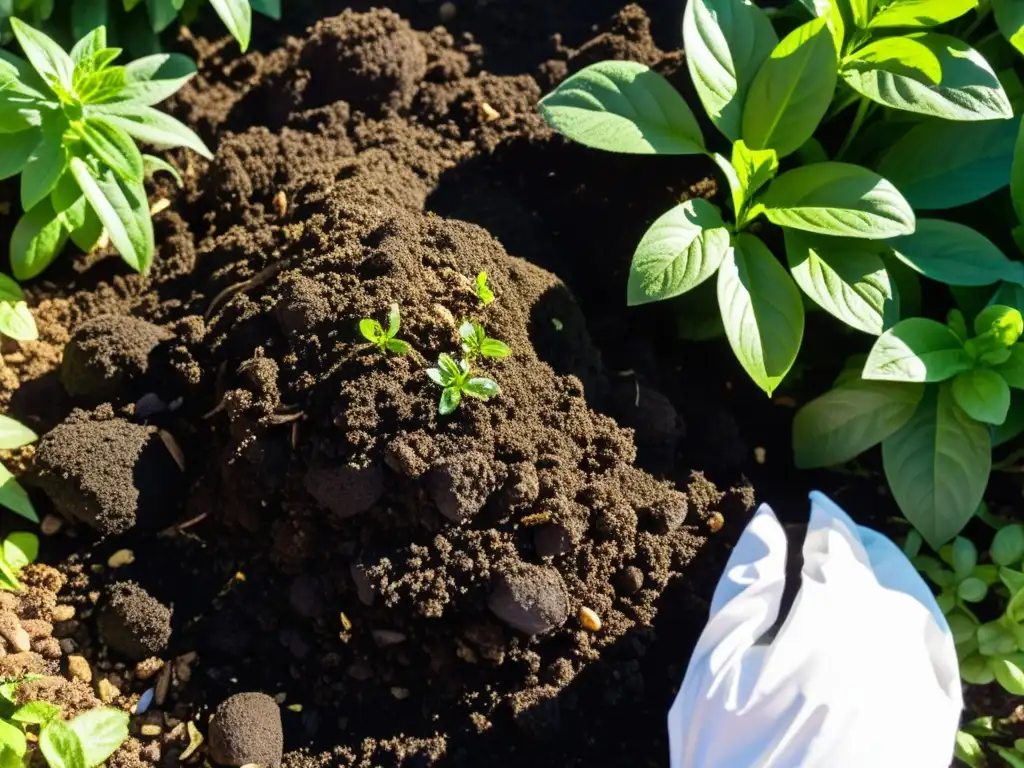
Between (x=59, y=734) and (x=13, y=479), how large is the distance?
0.65 m

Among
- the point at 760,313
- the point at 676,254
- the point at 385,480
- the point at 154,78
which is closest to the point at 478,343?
the point at 385,480

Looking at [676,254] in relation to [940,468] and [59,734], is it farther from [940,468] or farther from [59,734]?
[59,734]

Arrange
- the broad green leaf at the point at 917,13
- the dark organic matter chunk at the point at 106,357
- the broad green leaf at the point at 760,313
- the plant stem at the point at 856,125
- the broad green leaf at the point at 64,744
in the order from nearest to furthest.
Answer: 1. the broad green leaf at the point at 64,744
2. the broad green leaf at the point at 760,313
3. the broad green leaf at the point at 917,13
4. the dark organic matter chunk at the point at 106,357
5. the plant stem at the point at 856,125

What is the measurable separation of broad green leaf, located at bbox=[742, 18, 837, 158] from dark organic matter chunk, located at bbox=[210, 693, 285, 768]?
176 centimetres

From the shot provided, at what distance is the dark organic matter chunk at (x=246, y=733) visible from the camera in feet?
6.27

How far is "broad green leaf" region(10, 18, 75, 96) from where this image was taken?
202cm

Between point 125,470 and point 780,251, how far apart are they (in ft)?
5.95

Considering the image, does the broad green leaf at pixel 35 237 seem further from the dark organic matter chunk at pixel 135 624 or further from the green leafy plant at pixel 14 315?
the dark organic matter chunk at pixel 135 624

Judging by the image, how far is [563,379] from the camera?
2.16m

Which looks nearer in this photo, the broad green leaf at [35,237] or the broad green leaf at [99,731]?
the broad green leaf at [99,731]

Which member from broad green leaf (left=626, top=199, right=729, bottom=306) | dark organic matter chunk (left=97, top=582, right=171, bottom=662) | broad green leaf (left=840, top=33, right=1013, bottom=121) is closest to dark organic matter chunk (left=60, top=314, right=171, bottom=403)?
dark organic matter chunk (left=97, top=582, right=171, bottom=662)

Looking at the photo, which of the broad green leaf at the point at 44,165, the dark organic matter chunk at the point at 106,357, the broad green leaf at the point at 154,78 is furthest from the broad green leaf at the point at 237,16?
the dark organic matter chunk at the point at 106,357

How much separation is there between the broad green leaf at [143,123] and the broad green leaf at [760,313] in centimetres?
132

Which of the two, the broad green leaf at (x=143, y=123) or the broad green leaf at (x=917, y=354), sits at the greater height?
the broad green leaf at (x=143, y=123)
